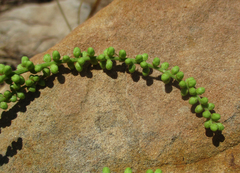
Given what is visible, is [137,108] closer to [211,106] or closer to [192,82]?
[192,82]

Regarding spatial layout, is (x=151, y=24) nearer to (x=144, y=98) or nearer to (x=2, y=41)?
(x=144, y=98)

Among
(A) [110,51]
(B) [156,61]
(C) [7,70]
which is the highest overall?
(C) [7,70]

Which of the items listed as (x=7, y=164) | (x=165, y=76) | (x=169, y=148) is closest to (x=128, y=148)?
(x=169, y=148)

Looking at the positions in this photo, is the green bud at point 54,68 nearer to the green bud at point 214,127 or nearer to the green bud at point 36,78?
the green bud at point 36,78

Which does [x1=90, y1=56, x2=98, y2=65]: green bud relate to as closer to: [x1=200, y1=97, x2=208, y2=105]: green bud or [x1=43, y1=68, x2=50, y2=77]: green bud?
[x1=43, y1=68, x2=50, y2=77]: green bud

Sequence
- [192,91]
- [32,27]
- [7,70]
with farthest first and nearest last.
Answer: [32,27]
[192,91]
[7,70]

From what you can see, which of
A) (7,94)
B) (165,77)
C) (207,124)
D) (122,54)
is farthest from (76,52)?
(207,124)
